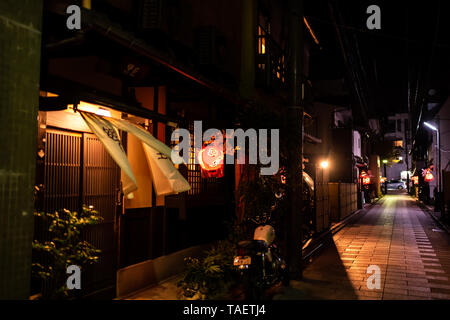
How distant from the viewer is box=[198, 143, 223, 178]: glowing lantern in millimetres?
10344

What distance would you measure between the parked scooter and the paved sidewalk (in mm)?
648

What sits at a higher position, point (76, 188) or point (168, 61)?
point (168, 61)

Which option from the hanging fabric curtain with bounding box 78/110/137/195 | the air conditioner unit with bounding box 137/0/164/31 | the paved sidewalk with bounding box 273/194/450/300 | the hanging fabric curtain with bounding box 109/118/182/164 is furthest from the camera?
the paved sidewalk with bounding box 273/194/450/300

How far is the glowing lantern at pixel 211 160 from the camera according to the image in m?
10.3

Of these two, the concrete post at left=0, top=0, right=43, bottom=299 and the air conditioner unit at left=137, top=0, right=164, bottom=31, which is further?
the air conditioner unit at left=137, top=0, right=164, bottom=31

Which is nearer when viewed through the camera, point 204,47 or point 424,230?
point 204,47

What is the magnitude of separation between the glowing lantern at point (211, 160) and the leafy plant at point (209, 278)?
2429mm

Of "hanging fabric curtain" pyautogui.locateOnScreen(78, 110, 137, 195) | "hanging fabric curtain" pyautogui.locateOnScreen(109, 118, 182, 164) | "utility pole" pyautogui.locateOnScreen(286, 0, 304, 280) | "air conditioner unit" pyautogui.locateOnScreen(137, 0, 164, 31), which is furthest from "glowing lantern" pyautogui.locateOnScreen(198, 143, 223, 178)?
"hanging fabric curtain" pyautogui.locateOnScreen(78, 110, 137, 195)

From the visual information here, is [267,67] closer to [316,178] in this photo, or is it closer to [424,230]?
[316,178]

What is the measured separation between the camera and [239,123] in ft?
31.8

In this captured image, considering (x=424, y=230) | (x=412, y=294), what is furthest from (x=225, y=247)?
(x=424, y=230)

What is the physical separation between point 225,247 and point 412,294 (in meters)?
4.91

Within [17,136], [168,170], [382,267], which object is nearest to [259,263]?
[168,170]

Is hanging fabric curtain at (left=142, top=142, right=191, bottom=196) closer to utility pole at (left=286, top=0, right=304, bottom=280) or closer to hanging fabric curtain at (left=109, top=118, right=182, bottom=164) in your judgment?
→ hanging fabric curtain at (left=109, top=118, right=182, bottom=164)
